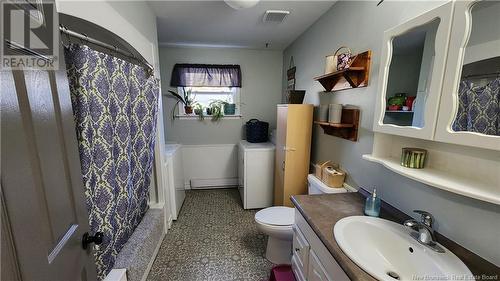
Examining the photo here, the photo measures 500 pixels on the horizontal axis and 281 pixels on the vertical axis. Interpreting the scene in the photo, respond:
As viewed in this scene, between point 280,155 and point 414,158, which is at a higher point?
point 414,158

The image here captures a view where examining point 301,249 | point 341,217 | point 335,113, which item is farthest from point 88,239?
point 335,113

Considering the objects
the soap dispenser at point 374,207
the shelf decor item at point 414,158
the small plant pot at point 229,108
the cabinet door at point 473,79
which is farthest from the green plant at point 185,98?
the cabinet door at point 473,79

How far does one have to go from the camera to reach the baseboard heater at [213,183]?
140 inches

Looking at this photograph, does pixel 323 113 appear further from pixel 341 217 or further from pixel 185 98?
pixel 185 98

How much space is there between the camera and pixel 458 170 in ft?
2.97

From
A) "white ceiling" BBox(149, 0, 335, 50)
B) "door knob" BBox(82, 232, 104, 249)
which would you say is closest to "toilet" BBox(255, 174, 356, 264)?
"door knob" BBox(82, 232, 104, 249)

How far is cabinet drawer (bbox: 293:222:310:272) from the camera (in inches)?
49.1

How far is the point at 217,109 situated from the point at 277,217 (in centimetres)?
203

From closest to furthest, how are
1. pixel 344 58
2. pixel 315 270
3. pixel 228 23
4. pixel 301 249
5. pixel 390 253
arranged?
pixel 390 253
pixel 315 270
pixel 301 249
pixel 344 58
pixel 228 23

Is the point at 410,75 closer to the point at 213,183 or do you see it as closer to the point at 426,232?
the point at 426,232

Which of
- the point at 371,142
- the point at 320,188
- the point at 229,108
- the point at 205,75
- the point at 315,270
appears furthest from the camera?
the point at 229,108

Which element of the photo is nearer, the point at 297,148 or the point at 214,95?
the point at 297,148

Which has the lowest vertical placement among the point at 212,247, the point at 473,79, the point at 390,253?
the point at 212,247

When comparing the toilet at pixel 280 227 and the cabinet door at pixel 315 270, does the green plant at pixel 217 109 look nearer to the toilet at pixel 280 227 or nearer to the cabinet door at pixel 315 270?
the toilet at pixel 280 227
